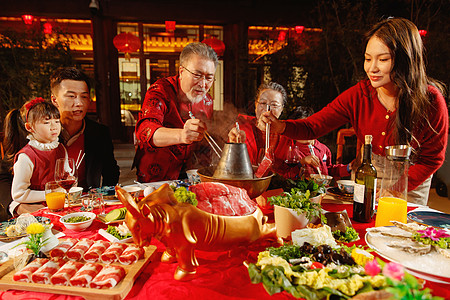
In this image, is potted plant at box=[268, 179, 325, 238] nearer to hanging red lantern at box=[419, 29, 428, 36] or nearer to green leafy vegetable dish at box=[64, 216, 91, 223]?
green leafy vegetable dish at box=[64, 216, 91, 223]

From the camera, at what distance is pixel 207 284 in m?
1.01

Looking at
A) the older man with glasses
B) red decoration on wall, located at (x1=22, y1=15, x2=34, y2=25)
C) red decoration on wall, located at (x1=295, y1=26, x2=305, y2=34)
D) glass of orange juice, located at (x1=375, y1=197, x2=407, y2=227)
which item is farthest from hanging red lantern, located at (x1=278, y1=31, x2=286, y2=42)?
glass of orange juice, located at (x1=375, y1=197, x2=407, y2=227)

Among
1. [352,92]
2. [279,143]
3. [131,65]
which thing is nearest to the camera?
[352,92]

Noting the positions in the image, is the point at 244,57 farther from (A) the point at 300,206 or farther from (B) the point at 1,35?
(A) the point at 300,206

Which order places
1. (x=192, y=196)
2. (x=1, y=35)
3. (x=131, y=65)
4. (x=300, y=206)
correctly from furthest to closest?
(x=131, y=65) < (x=1, y=35) < (x=300, y=206) < (x=192, y=196)

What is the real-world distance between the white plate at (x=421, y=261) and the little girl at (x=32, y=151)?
92.1 inches

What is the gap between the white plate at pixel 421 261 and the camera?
94 centimetres

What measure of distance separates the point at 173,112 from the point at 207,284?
2069 mm

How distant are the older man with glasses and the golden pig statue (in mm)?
1226

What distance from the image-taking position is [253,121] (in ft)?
11.2

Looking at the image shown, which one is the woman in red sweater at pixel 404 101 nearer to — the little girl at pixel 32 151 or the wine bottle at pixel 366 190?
the wine bottle at pixel 366 190

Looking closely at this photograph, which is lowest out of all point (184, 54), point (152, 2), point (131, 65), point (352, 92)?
point (352, 92)

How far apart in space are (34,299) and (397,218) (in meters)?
1.60

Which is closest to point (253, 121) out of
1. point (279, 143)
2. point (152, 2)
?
point (279, 143)
